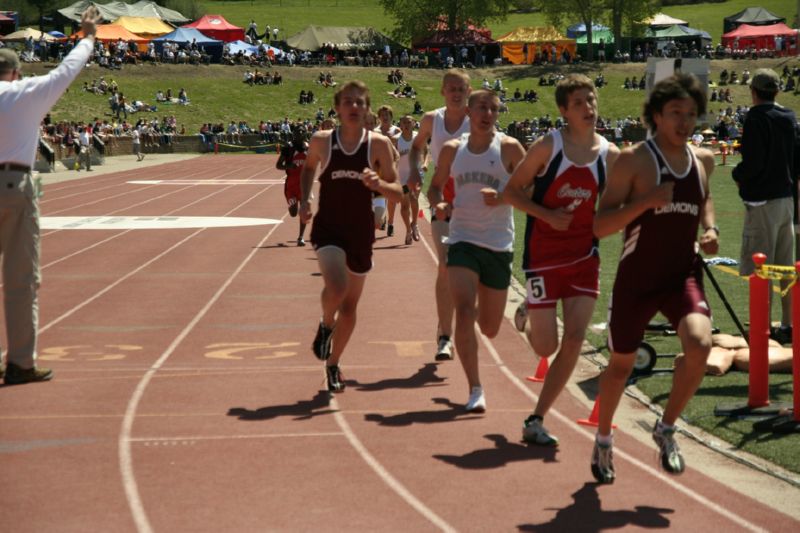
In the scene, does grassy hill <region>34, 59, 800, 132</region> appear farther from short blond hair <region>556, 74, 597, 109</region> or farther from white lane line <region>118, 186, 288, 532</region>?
short blond hair <region>556, 74, 597, 109</region>

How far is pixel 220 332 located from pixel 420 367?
2.57 m

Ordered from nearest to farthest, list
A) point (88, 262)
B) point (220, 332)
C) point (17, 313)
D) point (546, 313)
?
point (546, 313), point (17, 313), point (220, 332), point (88, 262)

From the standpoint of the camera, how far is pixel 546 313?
7.50 meters

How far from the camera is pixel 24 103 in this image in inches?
359

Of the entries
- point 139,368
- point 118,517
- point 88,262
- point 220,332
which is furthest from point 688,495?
point 88,262

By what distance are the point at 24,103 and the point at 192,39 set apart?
76.0 m

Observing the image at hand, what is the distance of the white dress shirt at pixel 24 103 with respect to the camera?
9086 mm

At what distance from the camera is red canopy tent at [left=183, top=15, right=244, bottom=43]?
284 feet

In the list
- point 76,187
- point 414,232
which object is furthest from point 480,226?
point 76,187

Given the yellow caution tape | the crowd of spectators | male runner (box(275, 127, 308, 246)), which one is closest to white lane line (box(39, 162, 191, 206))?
male runner (box(275, 127, 308, 246))

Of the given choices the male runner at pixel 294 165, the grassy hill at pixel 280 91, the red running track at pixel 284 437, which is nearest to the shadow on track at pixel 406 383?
the red running track at pixel 284 437

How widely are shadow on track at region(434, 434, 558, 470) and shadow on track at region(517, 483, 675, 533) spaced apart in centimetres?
80

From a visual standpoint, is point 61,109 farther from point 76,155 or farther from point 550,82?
point 550,82

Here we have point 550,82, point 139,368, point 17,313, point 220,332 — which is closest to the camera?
point 17,313
